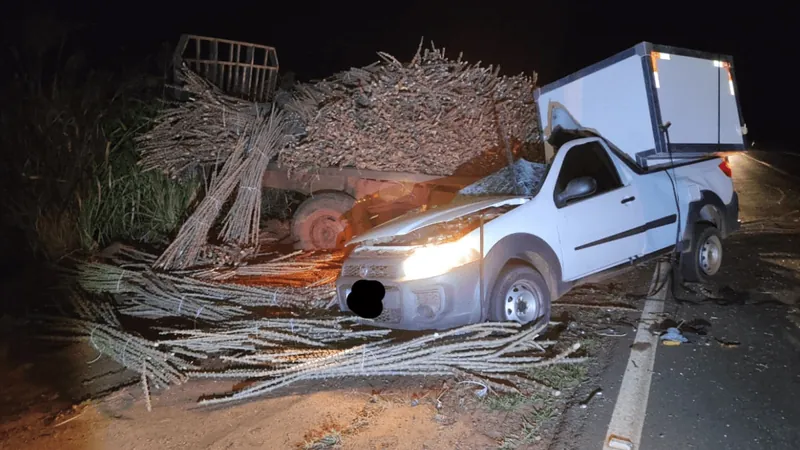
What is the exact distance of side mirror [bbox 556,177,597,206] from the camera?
5914mm

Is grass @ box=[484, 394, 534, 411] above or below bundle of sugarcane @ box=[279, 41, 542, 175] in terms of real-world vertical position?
below

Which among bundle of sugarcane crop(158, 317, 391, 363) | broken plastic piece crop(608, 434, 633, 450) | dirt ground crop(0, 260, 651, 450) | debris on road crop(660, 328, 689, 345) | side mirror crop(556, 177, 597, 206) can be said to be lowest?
broken plastic piece crop(608, 434, 633, 450)

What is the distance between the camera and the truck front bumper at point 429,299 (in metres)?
5.10

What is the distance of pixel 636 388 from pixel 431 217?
227 centimetres

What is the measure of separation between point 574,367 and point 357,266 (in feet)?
6.56

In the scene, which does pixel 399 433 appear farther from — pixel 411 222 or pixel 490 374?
pixel 411 222

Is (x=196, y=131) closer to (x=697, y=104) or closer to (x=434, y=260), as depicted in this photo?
(x=434, y=260)

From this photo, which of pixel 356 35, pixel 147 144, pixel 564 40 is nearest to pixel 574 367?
pixel 147 144

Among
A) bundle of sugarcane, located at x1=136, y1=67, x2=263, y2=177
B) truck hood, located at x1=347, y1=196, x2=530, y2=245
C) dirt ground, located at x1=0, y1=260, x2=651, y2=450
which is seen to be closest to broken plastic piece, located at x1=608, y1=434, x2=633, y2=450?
dirt ground, located at x1=0, y1=260, x2=651, y2=450

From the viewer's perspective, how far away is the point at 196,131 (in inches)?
357

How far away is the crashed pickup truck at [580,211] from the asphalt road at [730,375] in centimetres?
74

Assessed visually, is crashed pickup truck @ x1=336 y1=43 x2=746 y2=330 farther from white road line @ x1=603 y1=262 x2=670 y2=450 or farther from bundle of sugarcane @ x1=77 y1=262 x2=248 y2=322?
bundle of sugarcane @ x1=77 y1=262 x2=248 y2=322

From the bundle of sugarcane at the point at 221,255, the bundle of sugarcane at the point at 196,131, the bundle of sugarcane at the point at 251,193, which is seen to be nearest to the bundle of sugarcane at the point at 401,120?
the bundle of sugarcane at the point at 251,193

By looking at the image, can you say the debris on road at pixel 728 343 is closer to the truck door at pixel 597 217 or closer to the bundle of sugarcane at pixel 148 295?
the truck door at pixel 597 217
